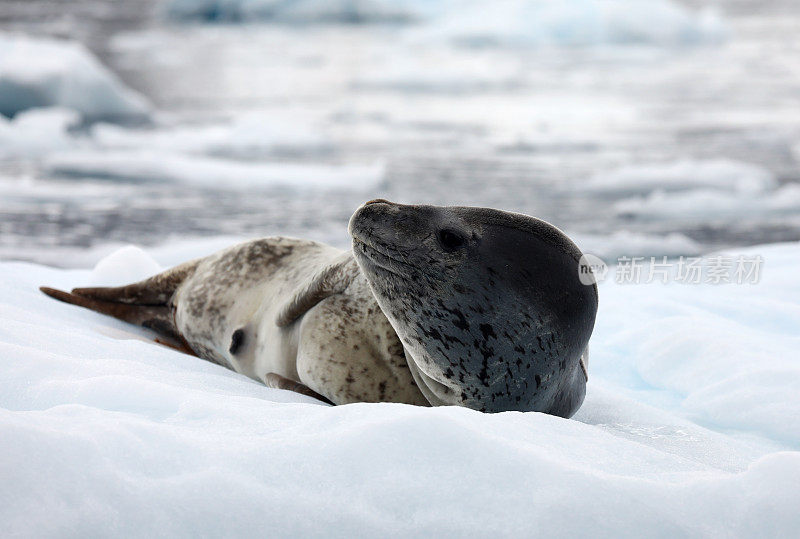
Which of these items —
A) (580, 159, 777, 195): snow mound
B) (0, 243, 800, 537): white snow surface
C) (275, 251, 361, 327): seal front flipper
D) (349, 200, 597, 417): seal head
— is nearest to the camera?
(0, 243, 800, 537): white snow surface

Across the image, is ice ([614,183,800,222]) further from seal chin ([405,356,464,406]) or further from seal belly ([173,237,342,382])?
seal chin ([405,356,464,406])

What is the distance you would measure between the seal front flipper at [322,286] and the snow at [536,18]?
21004 mm

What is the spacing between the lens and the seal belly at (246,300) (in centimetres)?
255

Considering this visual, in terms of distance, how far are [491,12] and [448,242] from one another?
2457 cm

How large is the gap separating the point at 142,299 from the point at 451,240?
153 cm

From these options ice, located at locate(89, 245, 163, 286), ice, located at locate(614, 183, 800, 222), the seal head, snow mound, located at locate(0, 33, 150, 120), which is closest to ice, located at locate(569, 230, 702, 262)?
ice, located at locate(614, 183, 800, 222)

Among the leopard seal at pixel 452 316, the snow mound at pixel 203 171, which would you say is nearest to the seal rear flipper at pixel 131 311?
the leopard seal at pixel 452 316

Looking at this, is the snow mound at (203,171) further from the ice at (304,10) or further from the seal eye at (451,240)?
the ice at (304,10)

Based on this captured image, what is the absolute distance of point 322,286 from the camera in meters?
2.34

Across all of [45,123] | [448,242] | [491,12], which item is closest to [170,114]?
[45,123]

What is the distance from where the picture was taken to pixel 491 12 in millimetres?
25312

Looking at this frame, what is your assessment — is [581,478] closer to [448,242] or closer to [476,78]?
[448,242]

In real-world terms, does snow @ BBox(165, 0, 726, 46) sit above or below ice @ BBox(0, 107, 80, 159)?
above

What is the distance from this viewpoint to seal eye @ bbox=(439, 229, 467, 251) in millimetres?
1965
